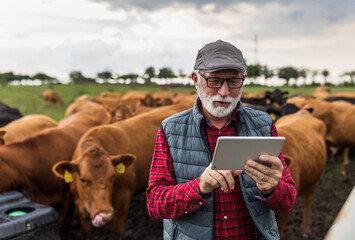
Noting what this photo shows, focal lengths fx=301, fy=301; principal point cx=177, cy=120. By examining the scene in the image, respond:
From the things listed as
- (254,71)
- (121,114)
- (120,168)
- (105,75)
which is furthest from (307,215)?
(254,71)

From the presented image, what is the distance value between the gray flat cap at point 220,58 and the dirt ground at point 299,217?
372 centimetres

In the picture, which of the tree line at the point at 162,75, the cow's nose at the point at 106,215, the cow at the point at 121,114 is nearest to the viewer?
the cow's nose at the point at 106,215

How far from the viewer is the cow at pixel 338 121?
8109mm

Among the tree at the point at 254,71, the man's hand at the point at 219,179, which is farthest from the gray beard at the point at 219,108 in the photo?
the tree at the point at 254,71

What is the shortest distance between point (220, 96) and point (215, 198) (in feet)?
2.05

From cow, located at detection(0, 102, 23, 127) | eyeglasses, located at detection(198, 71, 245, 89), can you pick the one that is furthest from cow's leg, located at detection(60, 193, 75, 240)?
cow, located at detection(0, 102, 23, 127)

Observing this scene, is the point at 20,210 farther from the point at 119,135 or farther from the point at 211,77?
the point at 211,77

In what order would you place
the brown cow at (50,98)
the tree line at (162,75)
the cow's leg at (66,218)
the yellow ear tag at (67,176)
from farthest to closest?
the tree line at (162,75)
the brown cow at (50,98)
the cow's leg at (66,218)
the yellow ear tag at (67,176)

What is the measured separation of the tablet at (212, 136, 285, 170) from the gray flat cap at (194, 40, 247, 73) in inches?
19.7

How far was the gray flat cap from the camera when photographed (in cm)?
173

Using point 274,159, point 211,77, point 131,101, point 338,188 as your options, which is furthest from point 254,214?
point 131,101

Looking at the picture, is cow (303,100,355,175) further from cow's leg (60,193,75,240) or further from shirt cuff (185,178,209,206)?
shirt cuff (185,178,209,206)

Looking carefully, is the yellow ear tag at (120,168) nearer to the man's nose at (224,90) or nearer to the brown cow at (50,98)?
the man's nose at (224,90)

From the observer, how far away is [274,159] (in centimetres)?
149
